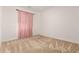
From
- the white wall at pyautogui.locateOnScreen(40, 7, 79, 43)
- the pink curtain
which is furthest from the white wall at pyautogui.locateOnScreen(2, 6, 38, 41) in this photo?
the white wall at pyautogui.locateOnScreen(40, 7, 79, 43)

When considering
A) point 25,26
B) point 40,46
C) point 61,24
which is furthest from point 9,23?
point 61,24

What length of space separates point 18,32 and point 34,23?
26cm

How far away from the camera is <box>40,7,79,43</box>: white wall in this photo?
1691 millimetres

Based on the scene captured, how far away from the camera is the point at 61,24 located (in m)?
1.72

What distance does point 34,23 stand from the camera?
171 centimetres

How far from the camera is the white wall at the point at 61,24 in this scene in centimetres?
169

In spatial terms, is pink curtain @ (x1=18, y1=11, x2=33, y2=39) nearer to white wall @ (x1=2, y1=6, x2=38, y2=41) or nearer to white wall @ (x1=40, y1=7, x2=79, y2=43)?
white wall @ (x1=2, y1=6, x2=38, y2=41)

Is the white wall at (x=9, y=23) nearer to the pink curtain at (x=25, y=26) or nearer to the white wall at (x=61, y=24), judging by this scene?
the pink curtain at (x=25, y=26)

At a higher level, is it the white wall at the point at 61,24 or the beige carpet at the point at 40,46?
the white wall at the point at 61,24

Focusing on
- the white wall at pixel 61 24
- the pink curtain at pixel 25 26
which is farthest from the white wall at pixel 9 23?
the white wall at pixel 61 24
